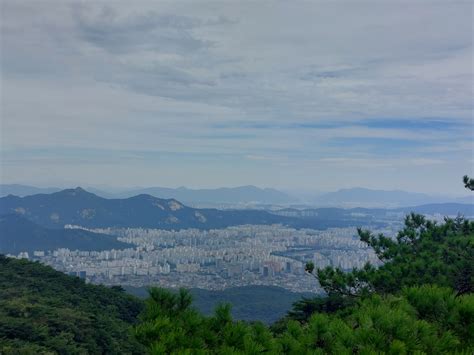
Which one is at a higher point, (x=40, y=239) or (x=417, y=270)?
(x=417, y=270)

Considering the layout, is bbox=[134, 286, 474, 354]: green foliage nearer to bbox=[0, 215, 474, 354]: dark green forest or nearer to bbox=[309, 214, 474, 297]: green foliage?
bbox=[0, 215, 474, 354]: dark green forest

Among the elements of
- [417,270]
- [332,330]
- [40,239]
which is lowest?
[40,239]

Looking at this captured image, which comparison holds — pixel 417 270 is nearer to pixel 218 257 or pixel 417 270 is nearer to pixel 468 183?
pixel 468 183

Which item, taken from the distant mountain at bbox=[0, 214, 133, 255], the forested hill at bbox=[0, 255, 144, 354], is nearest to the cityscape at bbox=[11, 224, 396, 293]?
the distant mountain at bbox=[0, 214, 133, 255]

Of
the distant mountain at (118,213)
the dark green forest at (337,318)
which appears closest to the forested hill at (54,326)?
the dark green forest at (337,318)

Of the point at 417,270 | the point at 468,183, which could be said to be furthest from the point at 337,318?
the point at 468,183

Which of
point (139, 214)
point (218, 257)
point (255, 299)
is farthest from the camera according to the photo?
point (139, 214)
